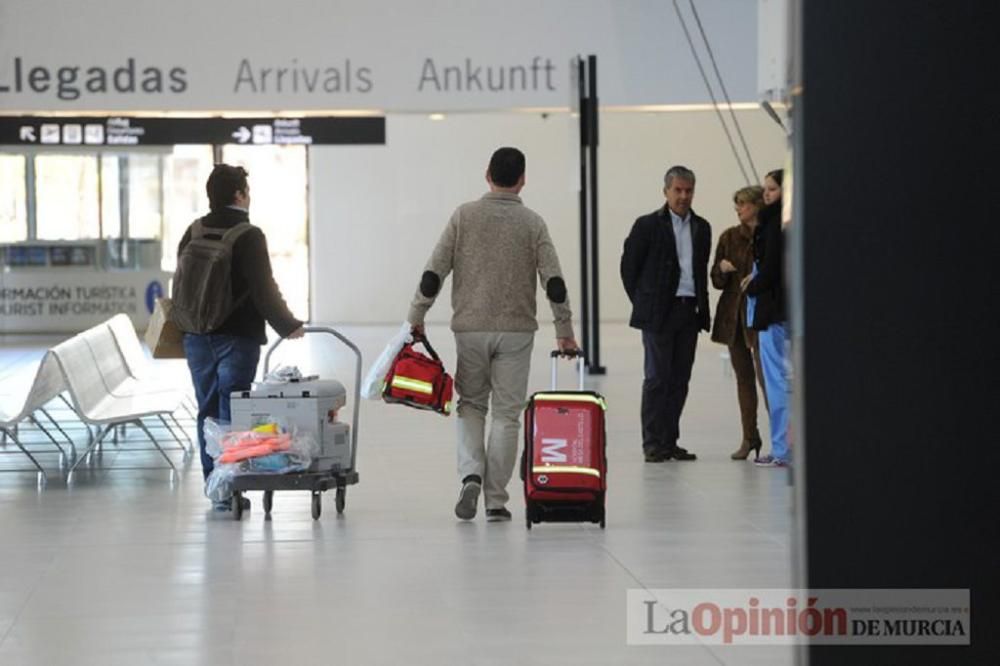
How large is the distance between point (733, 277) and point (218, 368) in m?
3.53

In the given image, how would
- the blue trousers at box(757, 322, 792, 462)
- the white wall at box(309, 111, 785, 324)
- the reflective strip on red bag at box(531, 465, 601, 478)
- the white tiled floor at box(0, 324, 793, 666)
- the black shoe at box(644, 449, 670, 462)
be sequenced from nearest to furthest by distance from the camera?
the white tiled floor at box(0, 324, 793, 666)
the reflective strip on red bag at box(531, 465, 601, 478)
the blue trousers at box(757, 322, 792, 462)
the black shoe at box(644, 449, 670, 462)
the white wall at box(309, 111, 785, 324)

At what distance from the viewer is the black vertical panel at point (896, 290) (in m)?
2.69

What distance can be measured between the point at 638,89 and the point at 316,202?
10.6 meters

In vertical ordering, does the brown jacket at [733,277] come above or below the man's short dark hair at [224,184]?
below

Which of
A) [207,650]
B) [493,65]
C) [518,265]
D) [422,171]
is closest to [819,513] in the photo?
[207,650]

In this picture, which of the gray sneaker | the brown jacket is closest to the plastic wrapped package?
the gray sneaker

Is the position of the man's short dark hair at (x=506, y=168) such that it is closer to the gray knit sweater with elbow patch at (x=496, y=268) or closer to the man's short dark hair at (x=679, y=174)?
→ the gray knit sweater with elbow patch at (x=496, y=268)

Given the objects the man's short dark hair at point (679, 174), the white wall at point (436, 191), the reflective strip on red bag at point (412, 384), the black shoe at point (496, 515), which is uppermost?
the white wall at point (436, 191)

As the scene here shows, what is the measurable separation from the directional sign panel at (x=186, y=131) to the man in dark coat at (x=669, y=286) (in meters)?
9.92

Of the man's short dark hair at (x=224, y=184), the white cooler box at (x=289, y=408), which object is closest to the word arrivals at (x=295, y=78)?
the man's short dark hair at (x=224, y=184)

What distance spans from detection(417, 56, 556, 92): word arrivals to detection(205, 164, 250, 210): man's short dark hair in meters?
10.6

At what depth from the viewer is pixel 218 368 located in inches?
355

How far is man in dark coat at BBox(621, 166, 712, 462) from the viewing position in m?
10.8

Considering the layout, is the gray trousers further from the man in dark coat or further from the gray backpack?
the man in dark coat
